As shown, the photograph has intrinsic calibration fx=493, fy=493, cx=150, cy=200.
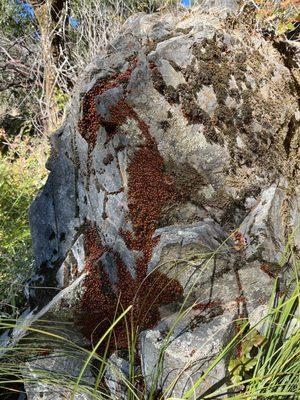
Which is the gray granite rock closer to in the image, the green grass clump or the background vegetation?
the background vegetation

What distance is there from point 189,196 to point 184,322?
24.8 inches

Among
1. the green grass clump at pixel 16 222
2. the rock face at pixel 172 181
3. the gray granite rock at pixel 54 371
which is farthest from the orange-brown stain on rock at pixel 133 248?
the green grass clump at pixel 16 222

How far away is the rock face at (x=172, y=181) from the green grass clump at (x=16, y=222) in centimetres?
55

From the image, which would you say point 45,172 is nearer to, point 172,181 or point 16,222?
point 16,222

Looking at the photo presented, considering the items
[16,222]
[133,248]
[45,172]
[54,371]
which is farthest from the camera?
[45,172]

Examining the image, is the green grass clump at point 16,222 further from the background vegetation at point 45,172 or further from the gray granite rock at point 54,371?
the gray granite rock at point 54,371

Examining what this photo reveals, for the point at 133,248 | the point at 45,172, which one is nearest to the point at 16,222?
the point at 45,172

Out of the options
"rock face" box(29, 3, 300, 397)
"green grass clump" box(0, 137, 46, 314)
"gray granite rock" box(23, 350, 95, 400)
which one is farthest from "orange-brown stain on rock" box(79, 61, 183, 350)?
"green grass clump" box(0, 137, 46, 314)

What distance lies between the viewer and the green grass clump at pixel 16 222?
3.36 metres

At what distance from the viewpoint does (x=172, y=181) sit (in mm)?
2377

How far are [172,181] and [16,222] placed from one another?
2575 millimetres

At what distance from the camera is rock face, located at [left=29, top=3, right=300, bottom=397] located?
6.98 feet

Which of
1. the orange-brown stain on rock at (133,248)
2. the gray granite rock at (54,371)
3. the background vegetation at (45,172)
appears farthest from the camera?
the orange-brown stain on rock at (133,248)

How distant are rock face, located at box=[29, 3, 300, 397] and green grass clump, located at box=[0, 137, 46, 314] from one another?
21.8 inches
